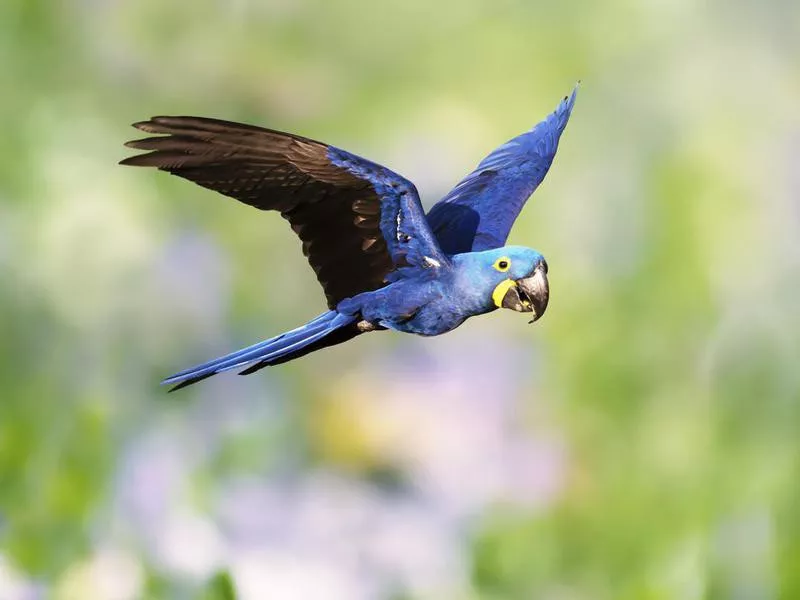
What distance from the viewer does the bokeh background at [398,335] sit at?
4.66 meters

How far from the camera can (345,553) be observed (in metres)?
4.57

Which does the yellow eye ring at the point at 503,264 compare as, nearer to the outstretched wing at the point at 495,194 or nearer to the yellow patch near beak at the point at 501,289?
the yellow patch near beak at the point at 501,289

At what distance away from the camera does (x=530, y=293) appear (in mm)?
3326

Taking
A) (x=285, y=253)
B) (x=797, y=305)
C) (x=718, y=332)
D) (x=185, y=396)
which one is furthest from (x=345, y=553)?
(x=797, y=305)

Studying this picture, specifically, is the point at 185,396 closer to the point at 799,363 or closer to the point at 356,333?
the point at 356,333

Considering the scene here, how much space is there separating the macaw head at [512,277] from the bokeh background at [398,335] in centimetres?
152

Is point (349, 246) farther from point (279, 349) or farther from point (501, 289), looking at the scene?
point (501, 289)

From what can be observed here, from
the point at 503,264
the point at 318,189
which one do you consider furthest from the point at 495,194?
the point at 318,189

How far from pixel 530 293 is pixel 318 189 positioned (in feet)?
2.13

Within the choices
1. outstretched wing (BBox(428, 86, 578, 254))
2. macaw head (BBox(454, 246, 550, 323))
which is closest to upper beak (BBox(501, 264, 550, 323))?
macaw head (BBox(454, 246, 550, 323))

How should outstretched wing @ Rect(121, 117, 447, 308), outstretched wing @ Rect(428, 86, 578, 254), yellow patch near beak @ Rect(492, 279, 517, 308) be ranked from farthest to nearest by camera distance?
outstretched wing @ Rect(428, 86, 578, 254), yellow patch near beak @ Rect(492, 279, 517, 308), outstretched wing @ Rect(121, 117, 447, 308)

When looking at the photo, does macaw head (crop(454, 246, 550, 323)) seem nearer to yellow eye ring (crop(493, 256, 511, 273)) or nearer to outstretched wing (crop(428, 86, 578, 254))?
yellow eye ring (crop(493, 256, 511, 273))

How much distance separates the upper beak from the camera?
10.9 feet

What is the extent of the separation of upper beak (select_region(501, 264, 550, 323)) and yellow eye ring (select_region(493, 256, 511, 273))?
5 centimetres
